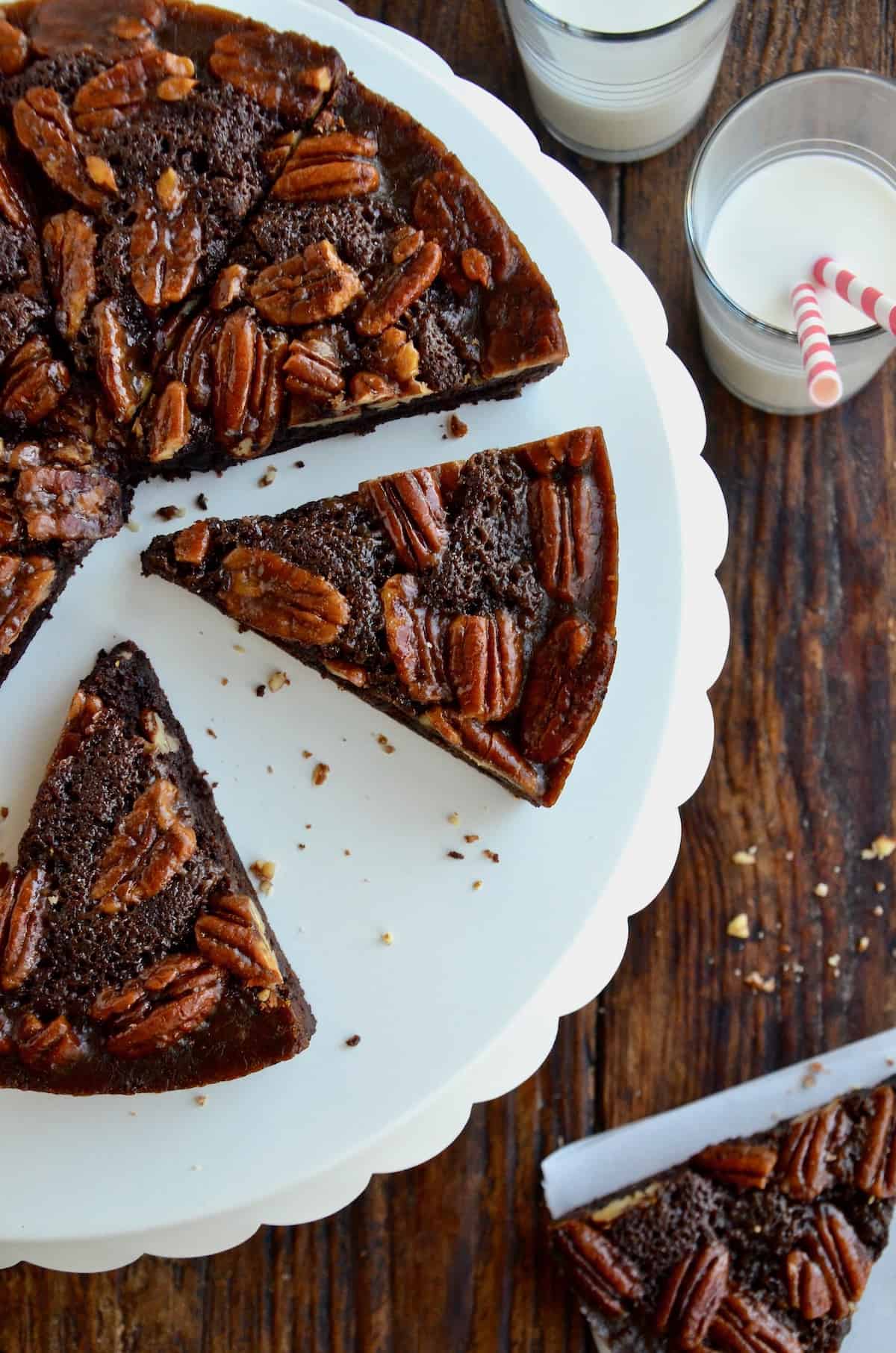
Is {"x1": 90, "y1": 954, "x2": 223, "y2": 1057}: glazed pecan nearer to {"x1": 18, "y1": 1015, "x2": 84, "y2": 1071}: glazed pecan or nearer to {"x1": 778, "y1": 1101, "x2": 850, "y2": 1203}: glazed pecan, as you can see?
{"x1": 18, "y1": 1015, "x2": 84, "y2": 1071}: glazed pecan

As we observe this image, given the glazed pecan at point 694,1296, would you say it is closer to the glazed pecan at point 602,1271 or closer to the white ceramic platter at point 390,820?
the glazed pecan at point 602,1271

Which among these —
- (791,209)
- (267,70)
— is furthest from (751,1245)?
(267,70)

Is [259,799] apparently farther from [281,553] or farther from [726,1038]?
[726,1038]

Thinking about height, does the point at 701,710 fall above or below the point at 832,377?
below

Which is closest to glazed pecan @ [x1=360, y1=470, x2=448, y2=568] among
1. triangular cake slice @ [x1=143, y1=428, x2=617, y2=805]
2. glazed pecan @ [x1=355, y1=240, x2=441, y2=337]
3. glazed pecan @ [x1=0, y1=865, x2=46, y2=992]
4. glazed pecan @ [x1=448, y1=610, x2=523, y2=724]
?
triangular cake slice @ [x1=143, y1=428, x2=617, y2=805]

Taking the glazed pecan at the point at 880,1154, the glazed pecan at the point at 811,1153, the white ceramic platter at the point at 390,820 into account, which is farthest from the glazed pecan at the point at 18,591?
the glazed pecan at the point at 880,1154

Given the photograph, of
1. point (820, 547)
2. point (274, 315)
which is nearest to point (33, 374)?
point (274, 315)
